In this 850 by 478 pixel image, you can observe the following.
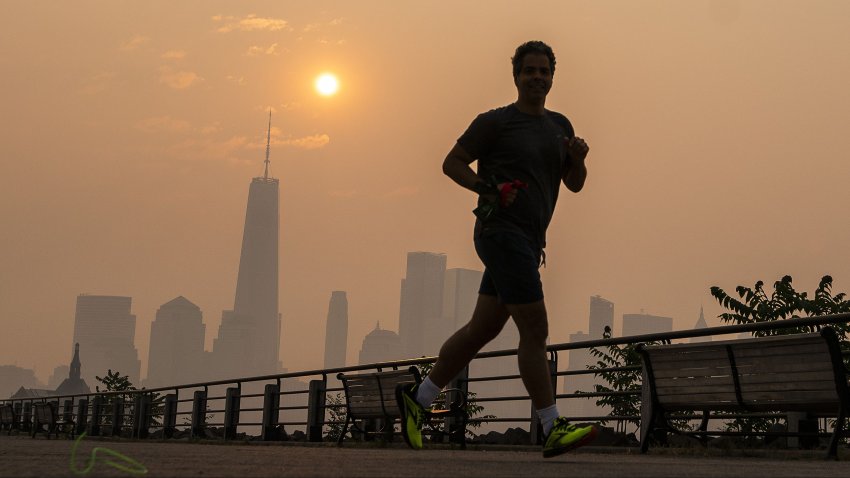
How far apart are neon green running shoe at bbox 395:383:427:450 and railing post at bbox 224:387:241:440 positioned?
32.5ft

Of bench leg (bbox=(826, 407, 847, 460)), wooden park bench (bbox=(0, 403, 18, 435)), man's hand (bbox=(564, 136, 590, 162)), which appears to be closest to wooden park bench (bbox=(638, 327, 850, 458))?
bench leg (bbox=(826, 407, 847, 460))

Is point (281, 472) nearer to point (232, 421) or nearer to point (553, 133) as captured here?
point (553, 133)

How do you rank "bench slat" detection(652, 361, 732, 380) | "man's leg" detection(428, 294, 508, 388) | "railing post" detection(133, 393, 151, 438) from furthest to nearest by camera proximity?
"railing post" detection(133, 393, 151, 438), "bench slat" detection(652, 361, 732, 380), "man's leg" detection(428, 294, 508, 388)

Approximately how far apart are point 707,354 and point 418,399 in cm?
175

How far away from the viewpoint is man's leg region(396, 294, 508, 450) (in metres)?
6.32

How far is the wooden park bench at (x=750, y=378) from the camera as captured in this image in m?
6.50

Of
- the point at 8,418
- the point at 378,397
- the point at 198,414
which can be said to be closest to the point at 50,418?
the point at 198,414

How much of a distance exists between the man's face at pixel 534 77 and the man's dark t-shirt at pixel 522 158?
0.11 meters

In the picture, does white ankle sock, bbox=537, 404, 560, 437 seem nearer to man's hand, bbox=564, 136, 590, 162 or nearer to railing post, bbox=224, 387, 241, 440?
man's hand, bbox=564, 136, 590, 162

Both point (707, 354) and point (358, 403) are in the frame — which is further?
point (358, 403)

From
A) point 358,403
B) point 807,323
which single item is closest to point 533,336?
point 807,323

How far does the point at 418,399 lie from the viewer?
6.79m

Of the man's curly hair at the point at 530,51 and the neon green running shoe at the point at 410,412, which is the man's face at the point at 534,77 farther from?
the neon green running shoe at the point at 410,412

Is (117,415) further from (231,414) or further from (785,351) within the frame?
(785,351)
